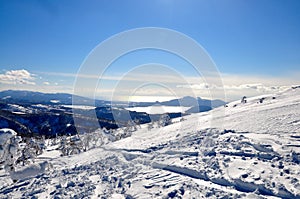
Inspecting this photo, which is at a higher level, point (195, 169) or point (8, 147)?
point (195, 169)

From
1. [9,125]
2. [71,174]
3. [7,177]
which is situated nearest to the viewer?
[71,174]

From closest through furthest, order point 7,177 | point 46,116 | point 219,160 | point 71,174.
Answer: point 219,160
point 71,174
point 7,177
point 46,116

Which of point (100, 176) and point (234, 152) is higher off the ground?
point (234, 152)

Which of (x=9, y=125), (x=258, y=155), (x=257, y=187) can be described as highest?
(x=258, y=155)

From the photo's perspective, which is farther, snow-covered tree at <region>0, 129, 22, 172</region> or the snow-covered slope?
snow-covered tree at <region>0, 129, 22, 172</region>

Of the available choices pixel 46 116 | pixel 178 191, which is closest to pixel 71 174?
pixel 178 191

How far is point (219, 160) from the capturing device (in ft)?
62.1

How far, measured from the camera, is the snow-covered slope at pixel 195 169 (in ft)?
50.0

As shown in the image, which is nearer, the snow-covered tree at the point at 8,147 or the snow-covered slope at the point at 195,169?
the snow-covered slope at the point at 195,169

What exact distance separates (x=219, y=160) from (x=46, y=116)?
562 ft

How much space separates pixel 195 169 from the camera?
18188 mm

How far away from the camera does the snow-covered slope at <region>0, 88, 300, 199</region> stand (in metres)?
15.2

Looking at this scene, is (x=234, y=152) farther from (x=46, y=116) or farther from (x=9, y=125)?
(x=46, y=116)

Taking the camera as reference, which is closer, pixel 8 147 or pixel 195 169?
pixel 195 169
